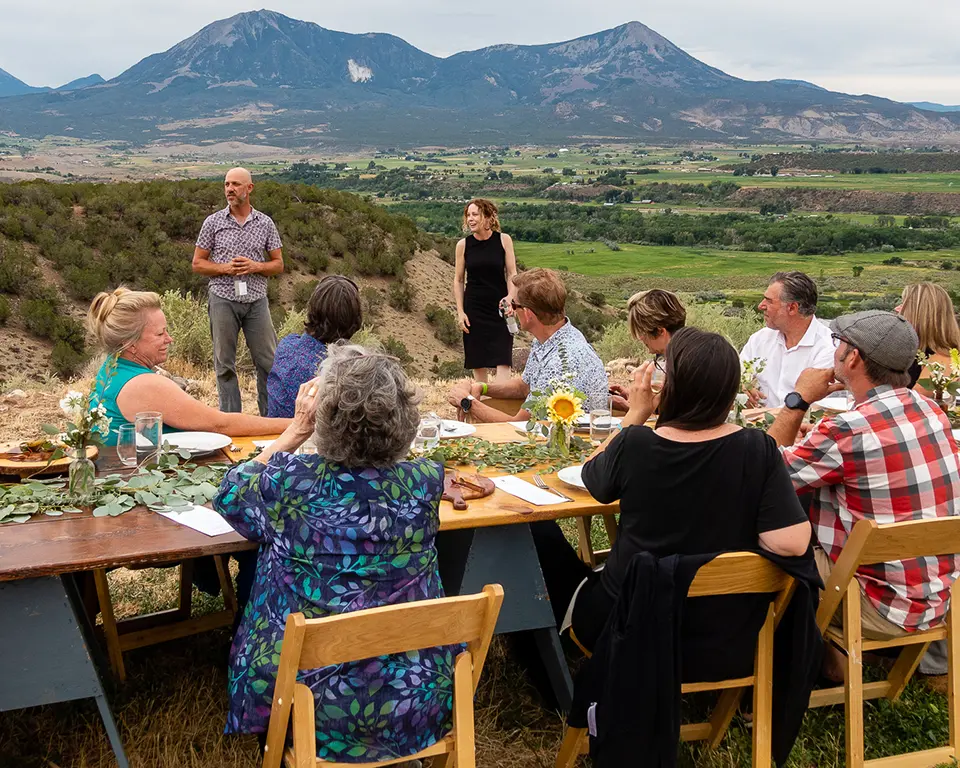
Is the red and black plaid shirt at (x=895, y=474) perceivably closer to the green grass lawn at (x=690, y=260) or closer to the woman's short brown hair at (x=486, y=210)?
the woman's short brown hair at (x=486, y=210)

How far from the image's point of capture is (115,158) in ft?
365

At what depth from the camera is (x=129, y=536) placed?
2521 mm

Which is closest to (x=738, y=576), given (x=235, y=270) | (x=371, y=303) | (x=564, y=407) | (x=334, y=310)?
(x=564, y=407)

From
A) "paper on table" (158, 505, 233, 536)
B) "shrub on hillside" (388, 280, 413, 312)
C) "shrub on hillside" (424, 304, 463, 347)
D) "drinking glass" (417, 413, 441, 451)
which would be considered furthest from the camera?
"shrub on hillside" (388, 280, 413, 312)

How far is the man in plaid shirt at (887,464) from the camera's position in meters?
2.83

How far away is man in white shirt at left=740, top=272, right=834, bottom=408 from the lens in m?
4.54

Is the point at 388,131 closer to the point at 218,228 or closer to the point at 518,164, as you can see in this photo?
the point at 518,164

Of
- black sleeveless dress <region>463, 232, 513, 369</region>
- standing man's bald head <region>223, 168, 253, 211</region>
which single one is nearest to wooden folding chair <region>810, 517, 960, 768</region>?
black sleeveless dress <region>463, 232, 513, 369</region>

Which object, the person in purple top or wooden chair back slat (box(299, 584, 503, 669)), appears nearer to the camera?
wooden chair back slat (box(299, 584, 503, 669))

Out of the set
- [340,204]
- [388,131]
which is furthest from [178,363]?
→ [388,131]

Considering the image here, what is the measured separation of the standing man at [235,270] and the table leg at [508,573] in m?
4.11

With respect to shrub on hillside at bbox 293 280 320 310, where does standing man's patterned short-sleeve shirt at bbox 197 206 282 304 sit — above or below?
above

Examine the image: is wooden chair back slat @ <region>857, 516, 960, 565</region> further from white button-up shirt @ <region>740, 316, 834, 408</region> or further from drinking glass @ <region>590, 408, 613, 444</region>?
white button-up shirt @ <region>740, 316, 834, 408</region>

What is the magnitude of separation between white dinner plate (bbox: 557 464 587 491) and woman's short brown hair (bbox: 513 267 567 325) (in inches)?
49.0
